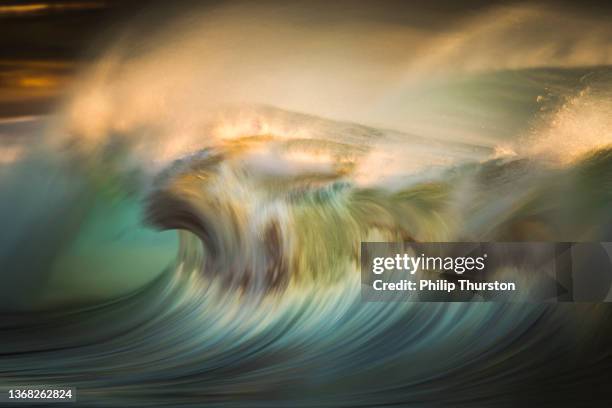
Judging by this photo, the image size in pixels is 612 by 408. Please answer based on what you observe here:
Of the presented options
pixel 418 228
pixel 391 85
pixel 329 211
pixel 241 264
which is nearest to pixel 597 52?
pixel 391 85

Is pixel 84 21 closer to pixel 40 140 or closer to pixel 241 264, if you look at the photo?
pixel 40 140

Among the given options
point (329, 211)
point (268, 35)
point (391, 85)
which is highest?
point (268, 35)

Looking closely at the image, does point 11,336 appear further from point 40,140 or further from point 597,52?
point 597,52

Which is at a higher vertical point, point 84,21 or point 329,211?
point 84,21

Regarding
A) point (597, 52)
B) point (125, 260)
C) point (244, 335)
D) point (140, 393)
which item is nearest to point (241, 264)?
point (244, 335)

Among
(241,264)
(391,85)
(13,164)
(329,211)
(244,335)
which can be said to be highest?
(391,85)

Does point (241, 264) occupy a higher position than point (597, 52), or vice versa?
point (597, 52)
